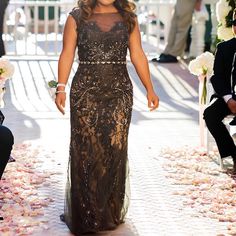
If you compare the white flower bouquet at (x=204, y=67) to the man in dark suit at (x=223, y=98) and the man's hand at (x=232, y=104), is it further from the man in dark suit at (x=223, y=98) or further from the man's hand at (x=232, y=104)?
the man's hand at (x=232, y=104)

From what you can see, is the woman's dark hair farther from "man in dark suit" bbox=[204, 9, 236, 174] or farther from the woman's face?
"man in dark suit" bbox=[204, 9, 236, 174]

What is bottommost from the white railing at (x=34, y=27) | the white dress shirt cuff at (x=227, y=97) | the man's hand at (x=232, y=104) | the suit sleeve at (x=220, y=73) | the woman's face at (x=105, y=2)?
the white railing at (x=34, y=27)

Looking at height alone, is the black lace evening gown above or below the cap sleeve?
below

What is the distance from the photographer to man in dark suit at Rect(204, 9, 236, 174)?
7410 millimetres

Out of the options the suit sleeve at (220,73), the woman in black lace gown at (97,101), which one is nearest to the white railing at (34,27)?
the suit sleeve at (220,73)

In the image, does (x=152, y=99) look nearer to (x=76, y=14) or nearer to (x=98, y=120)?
(x=98, y=120)

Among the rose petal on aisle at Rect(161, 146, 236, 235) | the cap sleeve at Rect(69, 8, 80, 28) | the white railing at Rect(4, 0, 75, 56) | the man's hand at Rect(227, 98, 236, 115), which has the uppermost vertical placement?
the cap sleeve at Rect(69, 8, 80, 28)

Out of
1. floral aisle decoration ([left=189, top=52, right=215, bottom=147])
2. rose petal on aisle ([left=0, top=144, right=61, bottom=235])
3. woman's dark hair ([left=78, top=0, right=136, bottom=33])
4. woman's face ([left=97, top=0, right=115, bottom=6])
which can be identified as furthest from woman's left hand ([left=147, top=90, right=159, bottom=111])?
floral aisle decoration ([left=189, top=52, right=215, bottom=147])

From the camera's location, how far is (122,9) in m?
5.67

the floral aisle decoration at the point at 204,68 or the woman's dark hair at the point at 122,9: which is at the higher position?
the woman's dark hair at the point at 122,9

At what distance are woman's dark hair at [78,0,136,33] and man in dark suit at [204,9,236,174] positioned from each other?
1942 millimetres

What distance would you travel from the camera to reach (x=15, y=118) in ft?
33.3

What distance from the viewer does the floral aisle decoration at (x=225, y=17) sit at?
8039mm

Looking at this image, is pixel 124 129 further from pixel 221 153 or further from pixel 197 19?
pixel 197 19
